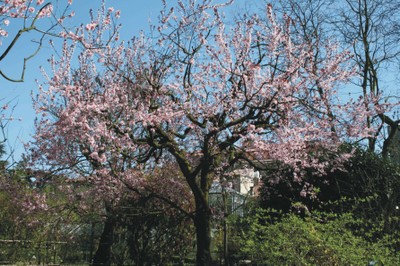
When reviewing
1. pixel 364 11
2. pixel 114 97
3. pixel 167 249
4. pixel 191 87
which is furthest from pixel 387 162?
pixel 364 11

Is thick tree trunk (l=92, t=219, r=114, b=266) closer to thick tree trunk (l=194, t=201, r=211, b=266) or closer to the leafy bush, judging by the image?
thick tree trunk (l=194, t=201, r=211, b=266)

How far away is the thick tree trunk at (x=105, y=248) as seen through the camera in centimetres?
996

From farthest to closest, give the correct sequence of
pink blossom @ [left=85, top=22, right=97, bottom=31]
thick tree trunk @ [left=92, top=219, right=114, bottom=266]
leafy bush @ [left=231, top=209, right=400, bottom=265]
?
thick tree trunk @ [left=92, top=219, right=114, bottom=266], pink blossom @ [left=85, top=22, right=97, bottom=31], leafy bush @ [left=231, top=209, right=400, bottom=265]

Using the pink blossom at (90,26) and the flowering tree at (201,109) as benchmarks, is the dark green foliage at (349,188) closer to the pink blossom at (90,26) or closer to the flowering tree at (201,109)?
the flowering tree at (201,109)

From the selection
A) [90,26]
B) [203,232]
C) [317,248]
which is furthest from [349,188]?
[90,26]

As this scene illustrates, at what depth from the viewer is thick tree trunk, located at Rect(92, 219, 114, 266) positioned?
996 centimetres

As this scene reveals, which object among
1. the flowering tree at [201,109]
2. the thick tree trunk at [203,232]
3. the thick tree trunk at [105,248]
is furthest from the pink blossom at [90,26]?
the thick tree trunk at [105,248]

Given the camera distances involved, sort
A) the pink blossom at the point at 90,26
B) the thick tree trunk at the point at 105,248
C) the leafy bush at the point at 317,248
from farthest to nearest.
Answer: the thick tree trunk at the point at 105,248
the pink blossom at the point at 90,26
the leafy bush at the point at 317,248

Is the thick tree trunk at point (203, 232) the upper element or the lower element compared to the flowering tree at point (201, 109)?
lower

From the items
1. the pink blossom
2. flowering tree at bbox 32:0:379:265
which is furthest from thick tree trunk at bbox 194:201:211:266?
the pink blossom

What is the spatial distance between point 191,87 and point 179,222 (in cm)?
315

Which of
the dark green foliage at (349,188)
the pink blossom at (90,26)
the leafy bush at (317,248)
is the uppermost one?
the pink blossom at (90,26)

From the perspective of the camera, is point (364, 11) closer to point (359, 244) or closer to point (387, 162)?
point (387, 162)

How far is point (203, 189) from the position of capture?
27.3ft
